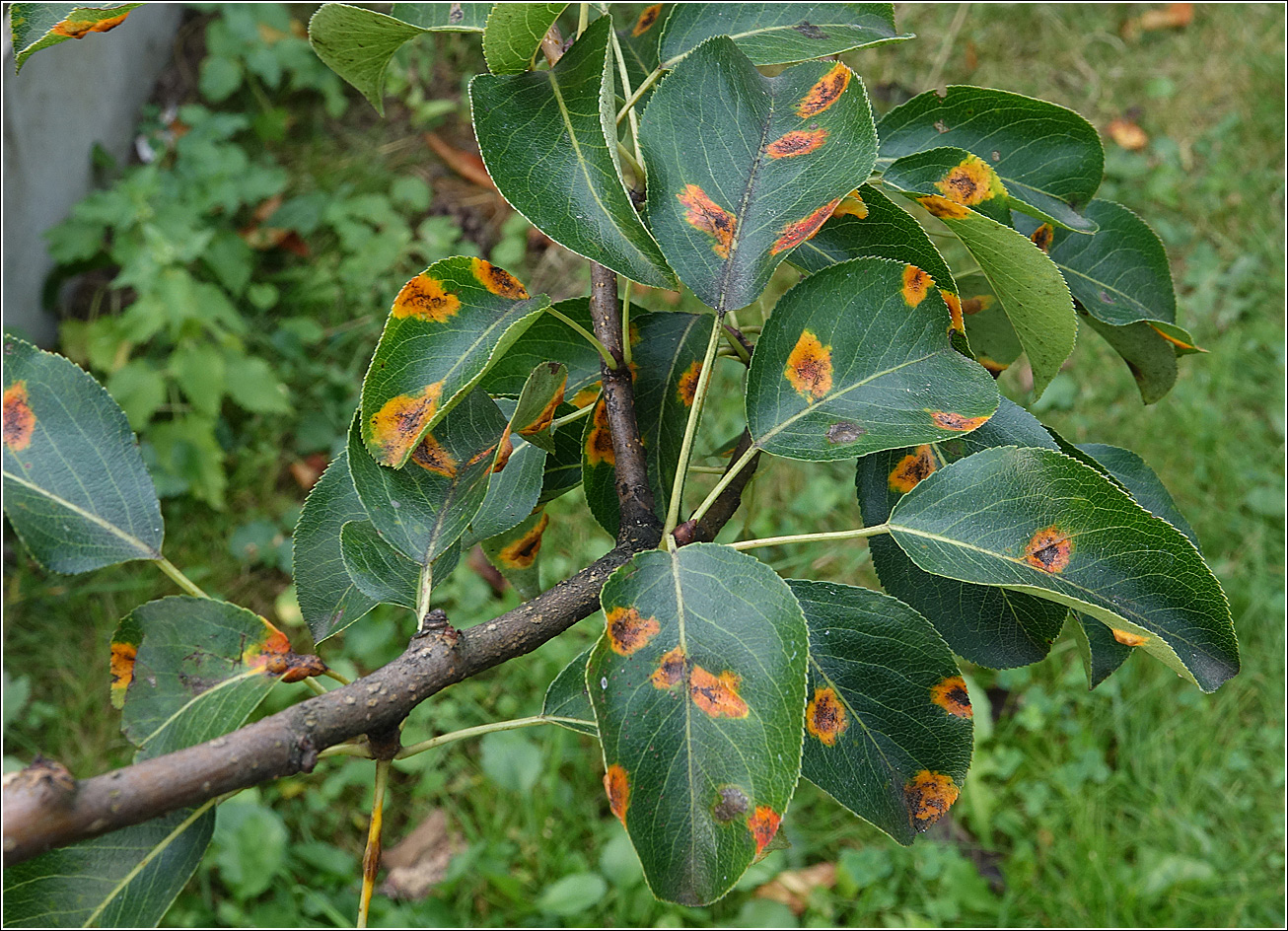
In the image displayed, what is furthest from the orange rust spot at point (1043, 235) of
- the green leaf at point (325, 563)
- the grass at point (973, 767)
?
the grass at point (973, 767)

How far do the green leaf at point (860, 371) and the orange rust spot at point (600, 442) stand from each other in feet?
0.39

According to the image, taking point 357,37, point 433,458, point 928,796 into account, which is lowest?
point 928,796

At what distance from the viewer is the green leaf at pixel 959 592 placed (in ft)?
2.39

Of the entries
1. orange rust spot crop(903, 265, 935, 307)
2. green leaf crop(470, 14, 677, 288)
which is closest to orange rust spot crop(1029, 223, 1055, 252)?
orange rust spot crop(903, 265, 935, 307)

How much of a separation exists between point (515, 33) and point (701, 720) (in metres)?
0.47

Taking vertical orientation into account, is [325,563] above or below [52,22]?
below

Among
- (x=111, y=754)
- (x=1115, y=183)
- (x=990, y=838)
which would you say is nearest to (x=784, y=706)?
(x=990, y=838)

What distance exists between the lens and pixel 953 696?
0.66 meters

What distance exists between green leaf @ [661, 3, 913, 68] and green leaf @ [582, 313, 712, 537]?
0.77ft

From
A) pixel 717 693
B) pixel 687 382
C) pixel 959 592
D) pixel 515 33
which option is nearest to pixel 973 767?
pixel 959 592

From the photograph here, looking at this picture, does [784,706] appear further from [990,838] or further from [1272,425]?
[1272,425]

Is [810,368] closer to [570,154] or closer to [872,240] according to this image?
[872,240]

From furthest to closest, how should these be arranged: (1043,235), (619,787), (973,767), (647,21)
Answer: (973,767)
(647,21)
(1043,235)
(619,787)

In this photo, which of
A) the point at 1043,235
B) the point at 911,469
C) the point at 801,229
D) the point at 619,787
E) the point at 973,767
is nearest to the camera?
the point at 619,787
